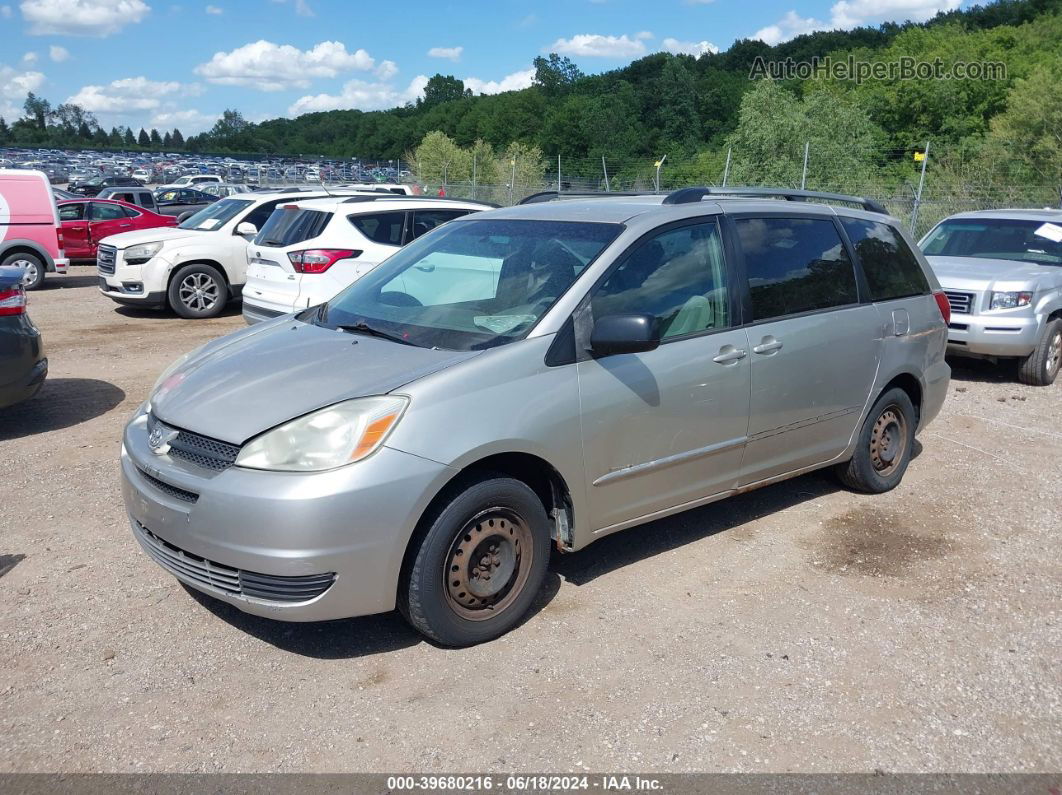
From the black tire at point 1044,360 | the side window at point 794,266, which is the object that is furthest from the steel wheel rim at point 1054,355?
the side window at point 794,266

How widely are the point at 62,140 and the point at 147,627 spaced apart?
152349mm

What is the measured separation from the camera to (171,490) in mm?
3805

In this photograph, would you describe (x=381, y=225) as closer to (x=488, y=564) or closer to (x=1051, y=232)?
(x=488, y=564)

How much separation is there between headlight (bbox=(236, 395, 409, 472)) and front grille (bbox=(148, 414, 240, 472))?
0.25ft

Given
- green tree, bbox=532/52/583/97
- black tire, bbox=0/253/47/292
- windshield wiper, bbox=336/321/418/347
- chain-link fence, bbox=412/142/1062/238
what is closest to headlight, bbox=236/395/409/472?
windshield wiper, bbox=336/321/418/347

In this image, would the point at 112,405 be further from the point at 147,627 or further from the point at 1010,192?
the point at 1010,192

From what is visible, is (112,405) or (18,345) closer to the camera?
(18,345)

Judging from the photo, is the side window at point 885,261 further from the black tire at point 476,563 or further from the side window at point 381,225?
the side window at point 381,225

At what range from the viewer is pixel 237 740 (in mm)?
3316

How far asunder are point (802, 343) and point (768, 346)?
1.01 ft

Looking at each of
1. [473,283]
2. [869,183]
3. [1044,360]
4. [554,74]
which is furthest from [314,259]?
[554,74]

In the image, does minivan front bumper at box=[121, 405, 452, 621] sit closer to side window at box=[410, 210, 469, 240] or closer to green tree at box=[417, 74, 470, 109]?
side window at box=[410, 210, 469, 240]

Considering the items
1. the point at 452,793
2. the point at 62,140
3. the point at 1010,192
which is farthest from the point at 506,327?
the point at 62,140

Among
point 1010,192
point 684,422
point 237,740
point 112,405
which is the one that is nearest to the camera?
point 237,740
